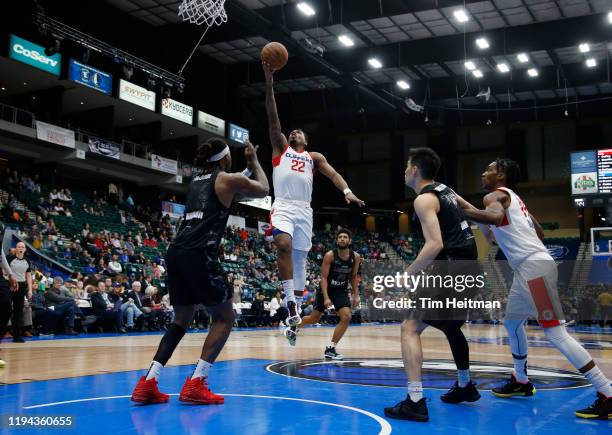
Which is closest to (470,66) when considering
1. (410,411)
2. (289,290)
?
(289,290)

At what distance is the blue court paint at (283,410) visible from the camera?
3.67 meters

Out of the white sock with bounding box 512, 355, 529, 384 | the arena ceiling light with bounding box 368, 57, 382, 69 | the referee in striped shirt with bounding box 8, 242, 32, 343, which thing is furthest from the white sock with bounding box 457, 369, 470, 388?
the arena ceiling light with bounding box 368, 57, 382, 69

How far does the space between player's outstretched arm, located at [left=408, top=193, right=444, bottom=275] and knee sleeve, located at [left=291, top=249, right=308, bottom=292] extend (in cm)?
249

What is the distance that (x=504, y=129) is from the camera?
3862 centimetres

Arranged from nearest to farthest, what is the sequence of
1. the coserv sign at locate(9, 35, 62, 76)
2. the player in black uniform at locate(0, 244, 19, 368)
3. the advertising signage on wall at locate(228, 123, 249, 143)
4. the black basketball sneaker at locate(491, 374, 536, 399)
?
1. the black basketball sneaker at locate(491, 374, 536, 399)
2. the player in black uniform at locate(0, 244, 19, 368)
3. the coserv sign at locate(9, 35, 62, 76)
4. the advertising signage on wall at locate(228, 123, 249, 143)

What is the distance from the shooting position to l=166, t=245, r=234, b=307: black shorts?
14.8 feet

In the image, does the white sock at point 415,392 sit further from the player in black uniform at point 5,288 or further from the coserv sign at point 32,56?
the coserv sign at point 32,56

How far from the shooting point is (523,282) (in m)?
4.85

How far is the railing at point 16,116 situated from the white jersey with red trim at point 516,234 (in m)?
21.6

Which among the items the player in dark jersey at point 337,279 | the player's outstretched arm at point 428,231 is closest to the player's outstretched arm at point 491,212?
the player's outstretched arm at point 428,231

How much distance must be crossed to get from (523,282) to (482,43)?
2081 centimetres

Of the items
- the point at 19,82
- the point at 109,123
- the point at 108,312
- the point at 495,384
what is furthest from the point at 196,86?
the point at 495,384

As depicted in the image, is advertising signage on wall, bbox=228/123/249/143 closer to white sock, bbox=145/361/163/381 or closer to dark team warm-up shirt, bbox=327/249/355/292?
dark team warm-up shirt, bbox=327/249/355/292

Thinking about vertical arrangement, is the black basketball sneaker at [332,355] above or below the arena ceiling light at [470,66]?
below
